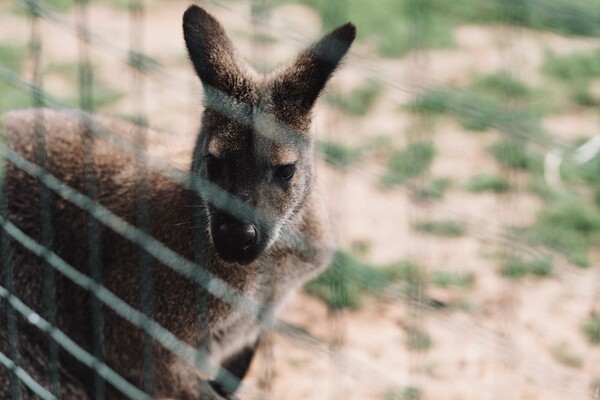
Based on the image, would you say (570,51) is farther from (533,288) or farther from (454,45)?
(533,288)

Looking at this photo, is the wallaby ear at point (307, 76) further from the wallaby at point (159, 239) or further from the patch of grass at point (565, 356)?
the patch of grass at point (565, 356)

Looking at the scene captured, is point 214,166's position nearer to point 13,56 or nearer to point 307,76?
point 307,76

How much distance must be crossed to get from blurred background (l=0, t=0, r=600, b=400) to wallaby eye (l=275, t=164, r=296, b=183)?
150 mm

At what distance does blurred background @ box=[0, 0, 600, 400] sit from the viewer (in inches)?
171

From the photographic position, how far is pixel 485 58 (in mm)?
7211

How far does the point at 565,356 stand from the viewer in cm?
457

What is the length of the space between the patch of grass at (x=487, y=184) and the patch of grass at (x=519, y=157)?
0.35ft

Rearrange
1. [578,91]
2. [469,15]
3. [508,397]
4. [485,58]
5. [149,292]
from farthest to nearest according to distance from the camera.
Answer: [469,15] → [485,58] → [578,91] → [508,397] → [149,292]

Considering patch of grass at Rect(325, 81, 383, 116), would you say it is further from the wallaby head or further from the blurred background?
the wallaby head

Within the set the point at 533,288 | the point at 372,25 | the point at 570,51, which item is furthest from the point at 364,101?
the point at 533,288

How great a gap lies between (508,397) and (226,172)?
6.10 feet

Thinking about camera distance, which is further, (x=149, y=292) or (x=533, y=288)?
(x=533, y=288)

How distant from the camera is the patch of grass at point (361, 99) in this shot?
21.7 ft

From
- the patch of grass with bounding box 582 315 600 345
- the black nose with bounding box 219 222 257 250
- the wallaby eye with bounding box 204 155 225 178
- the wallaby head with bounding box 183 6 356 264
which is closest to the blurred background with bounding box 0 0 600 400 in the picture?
the patch of grass with bounding box 582 315 600 345
